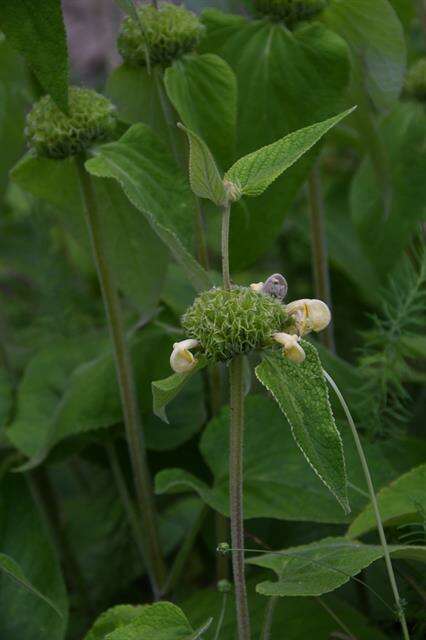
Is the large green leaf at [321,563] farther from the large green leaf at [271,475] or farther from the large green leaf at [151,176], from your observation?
the large green leaf at [151,176]

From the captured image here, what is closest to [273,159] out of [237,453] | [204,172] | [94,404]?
[204,172]

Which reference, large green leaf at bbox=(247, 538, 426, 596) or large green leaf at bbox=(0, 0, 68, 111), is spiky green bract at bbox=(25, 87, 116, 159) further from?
large green leaf at bbox=(247, 538, 426, 596)

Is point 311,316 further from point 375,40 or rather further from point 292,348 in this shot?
point 375,40

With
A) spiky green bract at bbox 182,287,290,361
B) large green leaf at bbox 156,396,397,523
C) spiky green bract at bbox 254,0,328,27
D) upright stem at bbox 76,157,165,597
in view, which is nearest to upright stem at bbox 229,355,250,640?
spiky green bract at bbox 182,287,290,361

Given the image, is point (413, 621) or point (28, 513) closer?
point (413, 621)

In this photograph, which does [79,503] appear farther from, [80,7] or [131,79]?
[80,7]

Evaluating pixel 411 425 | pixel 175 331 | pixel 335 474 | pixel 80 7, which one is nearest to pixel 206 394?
pixel 175 331

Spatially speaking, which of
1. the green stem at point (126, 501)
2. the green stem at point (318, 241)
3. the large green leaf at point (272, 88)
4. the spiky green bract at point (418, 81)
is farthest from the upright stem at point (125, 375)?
the spiky green bract at point (418, 81)
